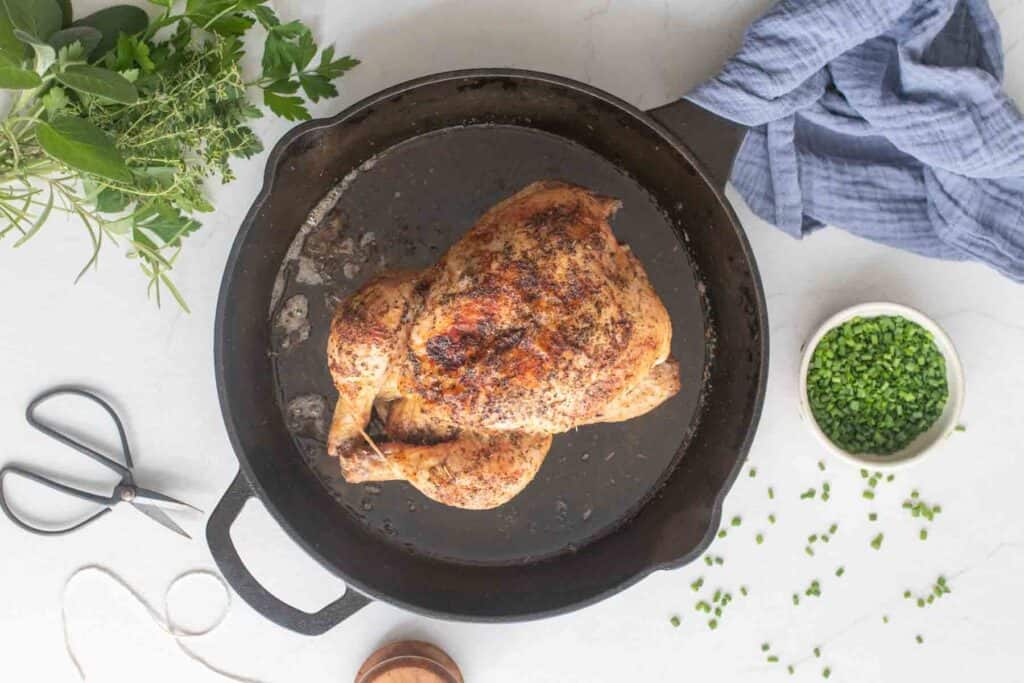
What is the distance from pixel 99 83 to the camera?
1334 mm

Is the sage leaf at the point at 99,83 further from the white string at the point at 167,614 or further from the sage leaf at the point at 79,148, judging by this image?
the white string at the point at 167,614

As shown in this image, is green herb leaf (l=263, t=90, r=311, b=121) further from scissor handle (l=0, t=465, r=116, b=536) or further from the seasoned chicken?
scissor handle (l=0, t=465, r=116, b=536)

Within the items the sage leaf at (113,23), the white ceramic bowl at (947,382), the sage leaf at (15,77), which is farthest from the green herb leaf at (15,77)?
the white ceramic bowl at (947,382)

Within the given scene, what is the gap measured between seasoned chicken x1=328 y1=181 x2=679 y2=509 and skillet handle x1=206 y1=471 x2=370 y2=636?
1.20 ft

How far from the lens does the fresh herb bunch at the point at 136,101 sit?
54.1 inches

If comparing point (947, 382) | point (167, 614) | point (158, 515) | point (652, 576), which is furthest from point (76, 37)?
point (947, 382)

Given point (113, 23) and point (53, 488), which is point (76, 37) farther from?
point (53, 488)

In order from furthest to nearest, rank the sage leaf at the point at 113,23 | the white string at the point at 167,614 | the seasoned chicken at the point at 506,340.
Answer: the white string at the point at 167,614, the sage leaf at the point at 113,23, the seasoned chicken at the point at 506,340

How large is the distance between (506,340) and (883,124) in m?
0.89

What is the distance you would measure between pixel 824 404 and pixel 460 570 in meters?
0.88

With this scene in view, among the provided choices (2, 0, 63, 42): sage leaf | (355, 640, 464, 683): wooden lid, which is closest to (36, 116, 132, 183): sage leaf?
(2, 0, 63, 42): sage leaf

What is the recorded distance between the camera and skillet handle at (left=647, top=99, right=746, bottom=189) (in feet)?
5.63

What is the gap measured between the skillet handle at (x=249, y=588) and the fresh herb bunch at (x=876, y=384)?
42.3 inches

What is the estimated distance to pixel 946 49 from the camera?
1.79m
